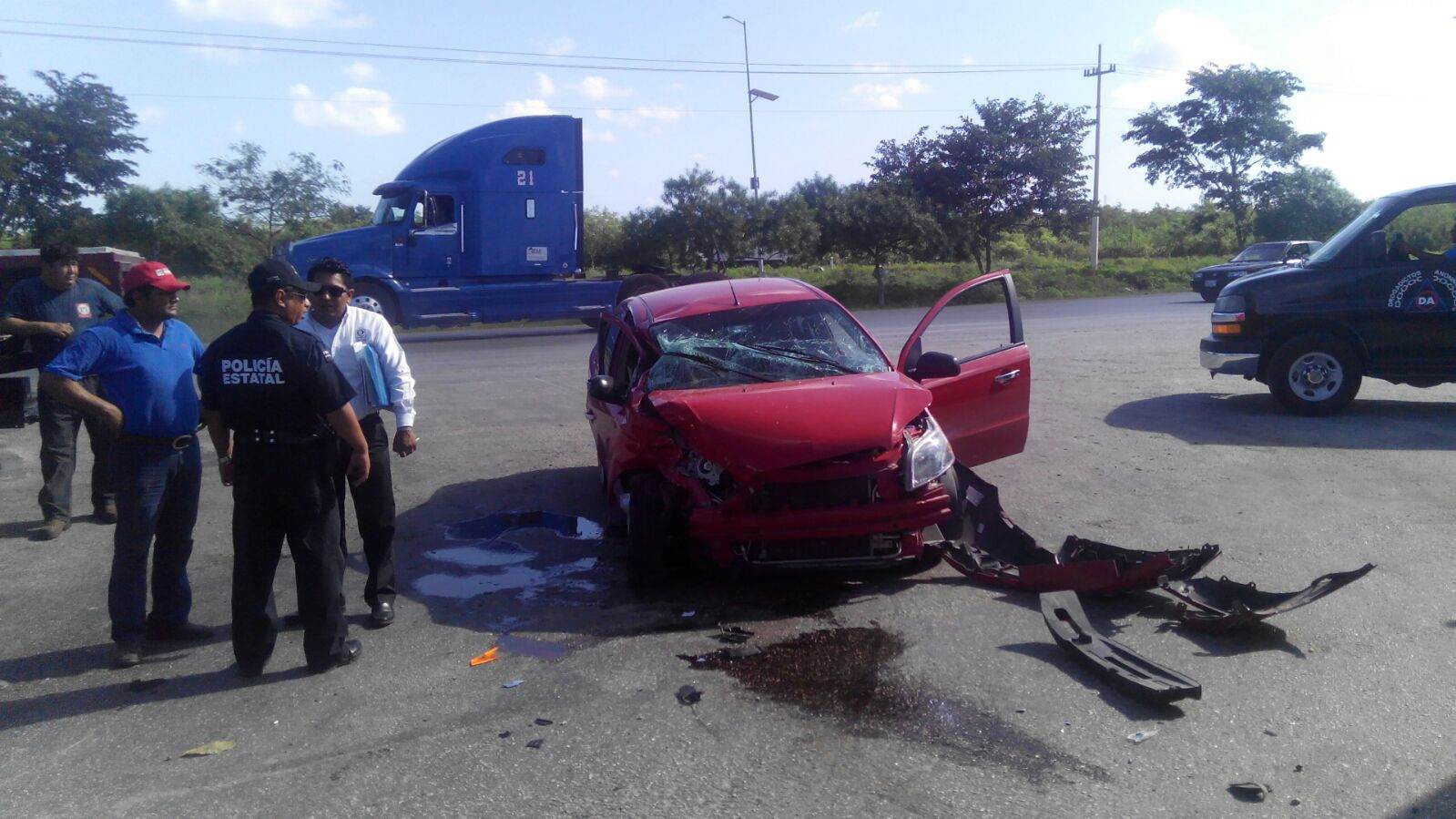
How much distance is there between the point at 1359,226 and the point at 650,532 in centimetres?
819

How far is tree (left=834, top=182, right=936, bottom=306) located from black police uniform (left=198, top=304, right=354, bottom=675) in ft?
92.9

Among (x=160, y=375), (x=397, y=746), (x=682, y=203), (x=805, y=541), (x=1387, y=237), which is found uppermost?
(x=682, y=203)

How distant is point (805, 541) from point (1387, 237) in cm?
772

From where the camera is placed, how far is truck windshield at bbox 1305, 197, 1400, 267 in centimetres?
1000

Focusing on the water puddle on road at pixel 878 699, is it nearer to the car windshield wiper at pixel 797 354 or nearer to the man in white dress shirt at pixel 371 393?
the man in white dress shirt at pixel 371 393

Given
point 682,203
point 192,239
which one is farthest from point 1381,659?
point 192,239

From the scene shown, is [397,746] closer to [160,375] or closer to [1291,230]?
[160,375]

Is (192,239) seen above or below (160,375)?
above

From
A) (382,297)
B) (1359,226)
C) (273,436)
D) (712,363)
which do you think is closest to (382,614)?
(273,436)

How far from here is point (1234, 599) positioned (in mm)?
5117

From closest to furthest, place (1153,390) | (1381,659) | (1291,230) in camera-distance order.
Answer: (1381,659), (1153,390), (1291,230)

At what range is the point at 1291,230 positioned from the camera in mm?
43375

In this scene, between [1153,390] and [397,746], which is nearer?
[397,746]

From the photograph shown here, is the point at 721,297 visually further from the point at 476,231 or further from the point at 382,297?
the point at 476,231
